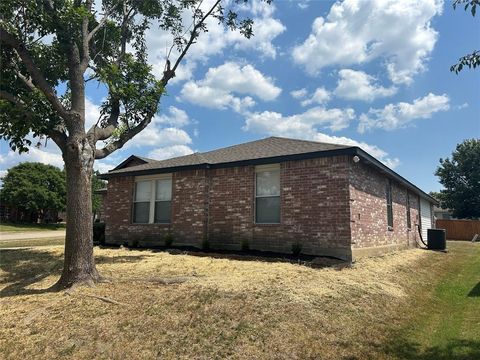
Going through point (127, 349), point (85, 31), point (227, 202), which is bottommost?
point (127, 349)

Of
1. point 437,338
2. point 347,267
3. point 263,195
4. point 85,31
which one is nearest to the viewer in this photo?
point 437,338

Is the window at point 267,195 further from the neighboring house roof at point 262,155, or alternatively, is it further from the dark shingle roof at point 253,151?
the dark shingle roof at point 253,151

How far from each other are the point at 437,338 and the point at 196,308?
12.1ft

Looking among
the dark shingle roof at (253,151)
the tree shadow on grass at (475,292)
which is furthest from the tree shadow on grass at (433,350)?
the dark shingle roof at (253,151)

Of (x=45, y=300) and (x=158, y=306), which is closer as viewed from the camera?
(x=158, y=306)

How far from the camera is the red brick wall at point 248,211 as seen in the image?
10.5 meters

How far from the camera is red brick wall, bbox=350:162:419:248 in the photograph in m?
10.8

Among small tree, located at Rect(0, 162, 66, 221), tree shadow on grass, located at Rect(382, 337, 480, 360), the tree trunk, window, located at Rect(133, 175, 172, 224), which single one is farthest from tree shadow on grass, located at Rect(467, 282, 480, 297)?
small tree, located at Rect(0, 162, 66, 221)

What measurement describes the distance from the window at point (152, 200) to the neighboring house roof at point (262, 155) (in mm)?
428

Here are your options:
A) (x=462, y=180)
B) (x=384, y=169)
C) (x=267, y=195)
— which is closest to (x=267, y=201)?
(x=267, y=195)

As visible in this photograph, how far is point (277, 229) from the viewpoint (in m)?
11.5

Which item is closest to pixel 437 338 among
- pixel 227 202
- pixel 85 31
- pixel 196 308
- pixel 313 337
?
pixel 313 337

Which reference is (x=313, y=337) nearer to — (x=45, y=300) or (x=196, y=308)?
(x=196, y=308)

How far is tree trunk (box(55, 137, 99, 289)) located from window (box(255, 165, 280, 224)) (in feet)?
18.8
